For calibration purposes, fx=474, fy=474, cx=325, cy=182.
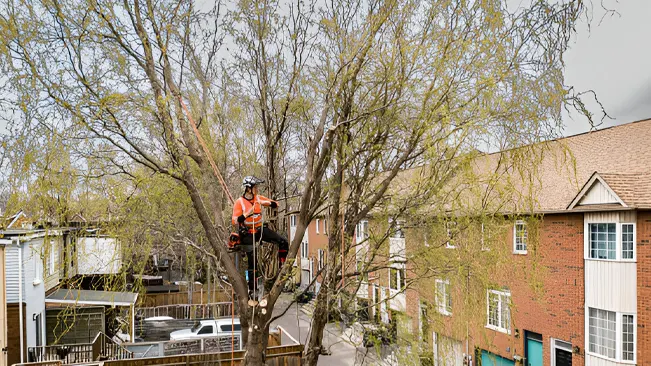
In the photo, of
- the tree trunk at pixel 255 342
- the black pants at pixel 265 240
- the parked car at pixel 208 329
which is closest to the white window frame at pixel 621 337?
the black pants at pixel 265 240

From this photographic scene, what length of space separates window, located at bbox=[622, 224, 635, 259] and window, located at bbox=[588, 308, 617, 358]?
5.05ft

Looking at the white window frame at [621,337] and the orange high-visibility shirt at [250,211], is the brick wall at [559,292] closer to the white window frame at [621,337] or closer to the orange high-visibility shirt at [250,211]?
the white window frame at [621,337]

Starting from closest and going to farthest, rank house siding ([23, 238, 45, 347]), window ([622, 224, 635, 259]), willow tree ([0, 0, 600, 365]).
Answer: willow tree ([0, 0, 600, 365]), window ([622, 224, 635, 259]), house siding ([23, 238, 45, 347])

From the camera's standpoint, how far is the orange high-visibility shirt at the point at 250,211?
200 inches

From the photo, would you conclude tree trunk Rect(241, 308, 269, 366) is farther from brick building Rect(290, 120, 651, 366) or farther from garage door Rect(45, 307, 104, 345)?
garage door Rect(45, 307, 104, 345)

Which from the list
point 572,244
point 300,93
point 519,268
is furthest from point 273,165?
point 572,244

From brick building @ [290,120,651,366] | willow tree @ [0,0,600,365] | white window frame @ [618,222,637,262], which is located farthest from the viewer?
white window frame @ [618,222,637,262]

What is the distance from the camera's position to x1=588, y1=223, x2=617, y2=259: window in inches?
477

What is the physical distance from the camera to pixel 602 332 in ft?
40.2

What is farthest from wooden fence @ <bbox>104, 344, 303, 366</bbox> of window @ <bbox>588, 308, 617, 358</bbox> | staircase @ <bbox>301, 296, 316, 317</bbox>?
window @ <bbox>588, 308, 617, 358</bbox>

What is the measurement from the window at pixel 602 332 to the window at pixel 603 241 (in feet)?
4.76

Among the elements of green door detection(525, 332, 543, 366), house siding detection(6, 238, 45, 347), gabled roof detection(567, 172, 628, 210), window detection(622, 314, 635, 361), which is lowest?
green door detection(525, 332, 543, 366)

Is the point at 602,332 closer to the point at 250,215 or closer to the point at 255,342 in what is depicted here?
the point at 255,342

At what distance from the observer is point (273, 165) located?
6277 millimetres
